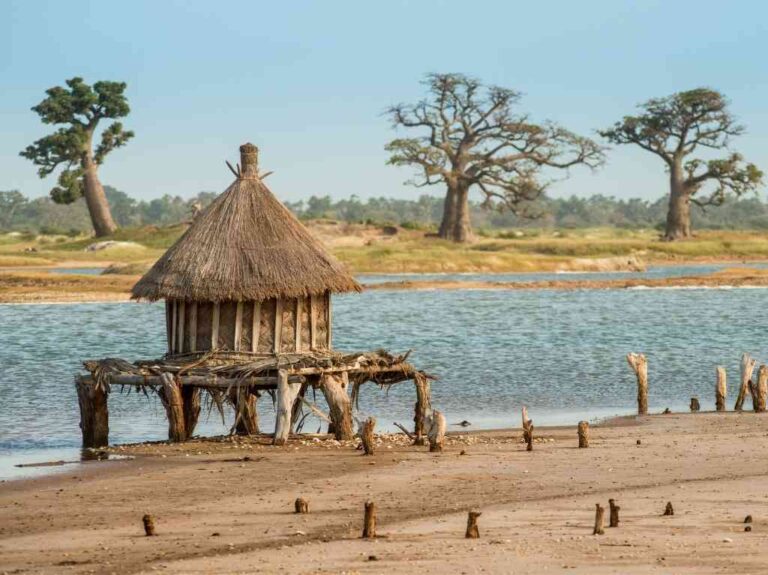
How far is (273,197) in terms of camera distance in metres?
21.9

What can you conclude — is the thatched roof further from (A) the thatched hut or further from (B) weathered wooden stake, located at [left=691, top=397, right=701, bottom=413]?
(B) weathered wooden stake, located at [left=691, top=397, right=701, bottom=413]

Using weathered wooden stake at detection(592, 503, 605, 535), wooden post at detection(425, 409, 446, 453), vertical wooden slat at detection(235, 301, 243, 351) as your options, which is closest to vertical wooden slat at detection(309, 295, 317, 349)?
vertical wooden slat at detection(235, 301, 243, 351)

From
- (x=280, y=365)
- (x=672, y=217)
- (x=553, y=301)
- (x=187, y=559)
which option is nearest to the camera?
(x=187, y=559)

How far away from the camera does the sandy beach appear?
11.8 m

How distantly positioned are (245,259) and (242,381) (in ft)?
6.86

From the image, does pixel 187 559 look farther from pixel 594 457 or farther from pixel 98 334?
pixel 98 334

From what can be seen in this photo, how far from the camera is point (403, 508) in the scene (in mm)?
14203

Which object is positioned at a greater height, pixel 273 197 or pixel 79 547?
pixel 273 197

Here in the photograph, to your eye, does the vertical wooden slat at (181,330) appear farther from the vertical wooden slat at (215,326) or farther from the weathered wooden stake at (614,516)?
the weathered wooden stake at (614,516)

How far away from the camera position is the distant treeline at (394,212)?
166 metres

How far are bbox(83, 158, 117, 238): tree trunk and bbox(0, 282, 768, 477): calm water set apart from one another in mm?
28182

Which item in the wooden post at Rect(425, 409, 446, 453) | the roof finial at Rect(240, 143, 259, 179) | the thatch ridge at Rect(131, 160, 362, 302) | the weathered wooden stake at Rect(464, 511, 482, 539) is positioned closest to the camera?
the weathered wooden stake at Rect(464, 511, 482, 539)

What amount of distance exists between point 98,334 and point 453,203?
147 feet

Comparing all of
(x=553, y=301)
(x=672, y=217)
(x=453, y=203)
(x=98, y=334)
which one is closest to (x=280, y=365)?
(x=98, y=334)
